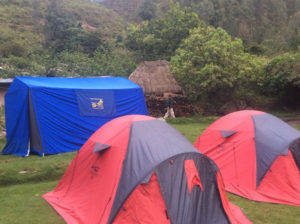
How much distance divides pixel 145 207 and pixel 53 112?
567 cm

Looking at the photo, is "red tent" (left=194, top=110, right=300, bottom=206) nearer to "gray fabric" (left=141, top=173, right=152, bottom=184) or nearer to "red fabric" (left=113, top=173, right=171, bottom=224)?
"red fabric" (left=113, top=173, right=171, bottom=224)

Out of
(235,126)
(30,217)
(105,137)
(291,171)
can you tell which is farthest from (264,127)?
(30,217)

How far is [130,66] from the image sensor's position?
88.8 ft

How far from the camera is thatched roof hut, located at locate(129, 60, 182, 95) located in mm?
17156

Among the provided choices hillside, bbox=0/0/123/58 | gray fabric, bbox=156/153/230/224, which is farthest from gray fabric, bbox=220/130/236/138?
hillside, bbox=0/0/123/58

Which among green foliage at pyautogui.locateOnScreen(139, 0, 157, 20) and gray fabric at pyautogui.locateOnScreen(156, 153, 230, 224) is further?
green foliage at pyautogui.locateOnScreen(139, 0, 157, 20)

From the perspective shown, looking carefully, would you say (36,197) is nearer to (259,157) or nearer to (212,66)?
(259,157)

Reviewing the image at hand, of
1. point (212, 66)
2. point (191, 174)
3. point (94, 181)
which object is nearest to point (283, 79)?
point (212, 66)

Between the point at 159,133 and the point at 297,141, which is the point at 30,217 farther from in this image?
the point at 297,141

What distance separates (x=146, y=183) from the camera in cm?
414

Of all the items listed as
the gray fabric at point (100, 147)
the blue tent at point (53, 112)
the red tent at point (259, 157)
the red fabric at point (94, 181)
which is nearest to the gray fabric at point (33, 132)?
the blue tent at point (53, 112)

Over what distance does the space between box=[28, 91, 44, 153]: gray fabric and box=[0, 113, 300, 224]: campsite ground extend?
39 centimetres

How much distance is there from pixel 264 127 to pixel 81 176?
376cm

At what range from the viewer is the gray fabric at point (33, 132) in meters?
8.56
